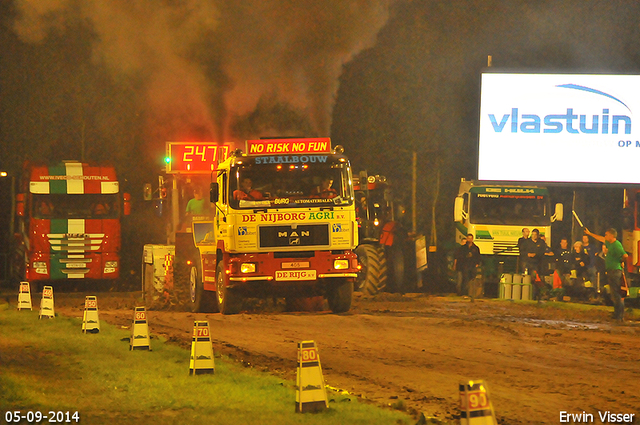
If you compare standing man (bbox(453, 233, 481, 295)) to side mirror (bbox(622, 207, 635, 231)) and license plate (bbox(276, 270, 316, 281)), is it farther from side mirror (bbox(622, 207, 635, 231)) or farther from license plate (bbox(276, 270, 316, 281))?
license plate (bbox(276, 270, 316, 281))

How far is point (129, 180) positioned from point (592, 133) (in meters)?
19.2

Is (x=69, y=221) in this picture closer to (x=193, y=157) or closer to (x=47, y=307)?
(x=193, y=157)

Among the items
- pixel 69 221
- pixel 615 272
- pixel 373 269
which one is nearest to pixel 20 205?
pixel 69 221

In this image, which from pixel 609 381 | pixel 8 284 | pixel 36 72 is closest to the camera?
pixel 609 381

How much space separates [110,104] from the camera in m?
33.9

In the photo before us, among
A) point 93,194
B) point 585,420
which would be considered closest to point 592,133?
point 93,194

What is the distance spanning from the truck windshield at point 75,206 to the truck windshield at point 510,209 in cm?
1044

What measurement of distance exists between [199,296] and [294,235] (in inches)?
123

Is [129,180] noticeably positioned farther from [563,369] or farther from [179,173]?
[563,369]

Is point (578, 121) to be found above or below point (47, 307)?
above

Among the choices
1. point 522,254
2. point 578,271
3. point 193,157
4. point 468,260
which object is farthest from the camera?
point 468,260

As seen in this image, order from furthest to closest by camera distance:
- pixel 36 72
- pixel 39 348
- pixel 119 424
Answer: pixel 36 72, pixel 39 348, pixel 119 424

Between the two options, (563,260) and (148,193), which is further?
(563,260)

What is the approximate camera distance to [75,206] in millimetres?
24359
